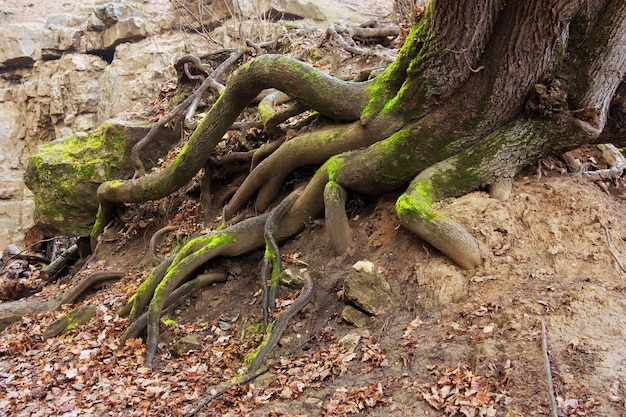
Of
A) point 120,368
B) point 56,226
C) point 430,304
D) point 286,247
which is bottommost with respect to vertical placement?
point 56,226

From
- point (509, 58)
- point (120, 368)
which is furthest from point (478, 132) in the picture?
point (120, 368)

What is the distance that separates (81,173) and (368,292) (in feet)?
25.5

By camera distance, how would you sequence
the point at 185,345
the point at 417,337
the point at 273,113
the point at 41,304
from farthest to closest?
the point at 41,304
the point at 273,113
the point at 185,345
the point at 417,337

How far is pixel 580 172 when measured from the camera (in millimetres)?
5133

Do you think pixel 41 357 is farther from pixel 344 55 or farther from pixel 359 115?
pixel 344 55

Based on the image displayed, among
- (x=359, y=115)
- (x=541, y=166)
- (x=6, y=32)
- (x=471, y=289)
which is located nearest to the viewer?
(x=471, y=289)

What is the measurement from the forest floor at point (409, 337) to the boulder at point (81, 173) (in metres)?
4.05

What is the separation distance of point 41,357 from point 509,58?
657 centimetres

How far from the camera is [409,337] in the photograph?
12.8 feet

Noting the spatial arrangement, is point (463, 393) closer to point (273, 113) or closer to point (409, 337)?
point (409, 337)

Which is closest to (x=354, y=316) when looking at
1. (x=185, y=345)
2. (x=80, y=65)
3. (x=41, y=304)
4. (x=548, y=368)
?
(x=548, y=368)

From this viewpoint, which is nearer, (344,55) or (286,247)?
(286,247)

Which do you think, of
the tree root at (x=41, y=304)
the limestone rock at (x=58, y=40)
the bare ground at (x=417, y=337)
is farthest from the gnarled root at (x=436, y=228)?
the limestone rock at (x=58, y=40)

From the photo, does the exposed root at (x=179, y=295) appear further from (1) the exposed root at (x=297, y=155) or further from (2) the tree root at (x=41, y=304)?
(2) the tree root at (x=41, y=304)
